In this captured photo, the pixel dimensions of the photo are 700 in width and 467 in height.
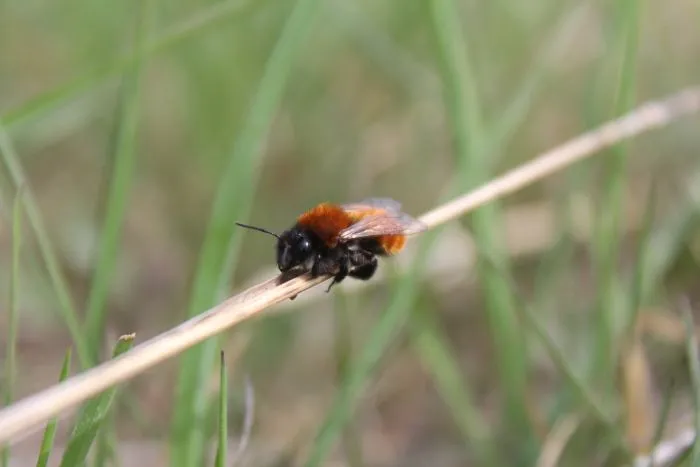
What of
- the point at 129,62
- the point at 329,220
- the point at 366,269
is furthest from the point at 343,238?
the point at 129,62

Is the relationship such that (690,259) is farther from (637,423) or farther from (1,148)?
(1,148)

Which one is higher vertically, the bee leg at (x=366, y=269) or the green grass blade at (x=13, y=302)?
the bee leg at (x=366, y=269)

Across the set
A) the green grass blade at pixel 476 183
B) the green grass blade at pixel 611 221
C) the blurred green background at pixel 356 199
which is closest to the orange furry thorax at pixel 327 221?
the blurred green background at pixel 356 199

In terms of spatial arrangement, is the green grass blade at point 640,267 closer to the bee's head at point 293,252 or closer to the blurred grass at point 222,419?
the bee's head at point 293,252

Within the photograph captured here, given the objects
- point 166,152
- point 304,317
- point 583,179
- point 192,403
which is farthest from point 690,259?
point 166,152

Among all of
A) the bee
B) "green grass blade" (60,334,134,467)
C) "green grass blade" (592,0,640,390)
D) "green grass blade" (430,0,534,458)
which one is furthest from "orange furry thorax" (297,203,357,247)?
"green grass blade" (60,334,134,467)

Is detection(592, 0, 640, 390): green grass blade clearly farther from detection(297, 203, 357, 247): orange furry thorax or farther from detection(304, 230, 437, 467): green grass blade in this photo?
detection(297, 203, 357, 247): orange furry thorax
